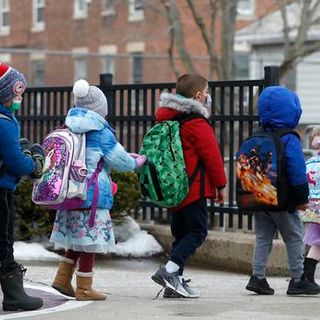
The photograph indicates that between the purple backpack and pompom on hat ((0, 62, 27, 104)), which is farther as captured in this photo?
the purple backpack

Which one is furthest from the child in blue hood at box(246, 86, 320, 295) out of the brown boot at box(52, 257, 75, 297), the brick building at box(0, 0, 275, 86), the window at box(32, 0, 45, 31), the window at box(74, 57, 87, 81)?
the window at box(32, 0, 45, 31)

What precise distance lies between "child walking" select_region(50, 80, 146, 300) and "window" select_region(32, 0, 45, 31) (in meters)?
33.5

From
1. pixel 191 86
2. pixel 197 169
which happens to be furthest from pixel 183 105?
pixel 197 169

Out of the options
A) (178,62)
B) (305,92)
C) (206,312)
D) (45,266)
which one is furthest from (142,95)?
(178,62)

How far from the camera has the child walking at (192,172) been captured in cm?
843

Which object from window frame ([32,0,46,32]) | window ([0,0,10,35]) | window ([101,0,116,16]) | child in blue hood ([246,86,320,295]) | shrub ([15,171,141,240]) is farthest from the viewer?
window ([0,0,10,35])

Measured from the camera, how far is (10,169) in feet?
24.8

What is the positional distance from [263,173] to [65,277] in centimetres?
172

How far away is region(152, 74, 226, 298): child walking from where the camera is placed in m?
8.43

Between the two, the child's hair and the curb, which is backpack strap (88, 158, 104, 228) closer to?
the child's hair

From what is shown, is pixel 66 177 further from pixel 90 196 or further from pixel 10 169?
pixel 10 169

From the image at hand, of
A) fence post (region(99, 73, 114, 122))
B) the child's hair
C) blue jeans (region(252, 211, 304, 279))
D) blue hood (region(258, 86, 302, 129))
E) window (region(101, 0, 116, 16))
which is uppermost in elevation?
window (region(101, 0, 116, 16))

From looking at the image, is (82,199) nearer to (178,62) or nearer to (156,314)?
(156,314)

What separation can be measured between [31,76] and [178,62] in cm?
518
